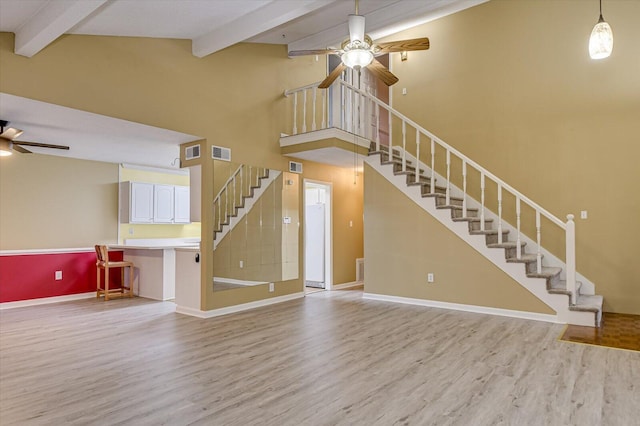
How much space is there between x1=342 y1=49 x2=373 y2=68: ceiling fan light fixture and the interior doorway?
13.3ft

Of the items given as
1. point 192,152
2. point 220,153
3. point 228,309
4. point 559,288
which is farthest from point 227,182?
point 559,288

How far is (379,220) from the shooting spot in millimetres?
6629

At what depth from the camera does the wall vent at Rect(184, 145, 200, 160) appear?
5480 mm

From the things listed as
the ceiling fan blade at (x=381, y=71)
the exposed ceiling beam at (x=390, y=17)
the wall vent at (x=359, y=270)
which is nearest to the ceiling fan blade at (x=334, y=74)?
the ceiling fan blade at (x=381, y=71)

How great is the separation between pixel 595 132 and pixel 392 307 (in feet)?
12.8

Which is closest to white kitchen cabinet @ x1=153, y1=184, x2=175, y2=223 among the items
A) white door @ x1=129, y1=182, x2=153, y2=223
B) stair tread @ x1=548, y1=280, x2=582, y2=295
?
white door @ x1=129, y1=182, x2=153, y2=223

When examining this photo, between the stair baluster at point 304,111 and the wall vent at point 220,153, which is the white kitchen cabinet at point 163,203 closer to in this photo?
the wall vent at point 220,153

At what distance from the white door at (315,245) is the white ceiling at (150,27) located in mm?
2946

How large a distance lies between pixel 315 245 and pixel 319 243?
0.11 meters

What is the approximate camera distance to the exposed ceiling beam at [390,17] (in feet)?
18.1

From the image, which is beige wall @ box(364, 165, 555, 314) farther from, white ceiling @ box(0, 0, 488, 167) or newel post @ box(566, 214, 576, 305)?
white ceiling @ box(0, 0, 488, 167)

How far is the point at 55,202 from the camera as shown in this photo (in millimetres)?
6809

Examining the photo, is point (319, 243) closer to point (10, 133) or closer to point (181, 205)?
point (181, 205)

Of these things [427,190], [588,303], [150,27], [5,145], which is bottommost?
[588,303]
